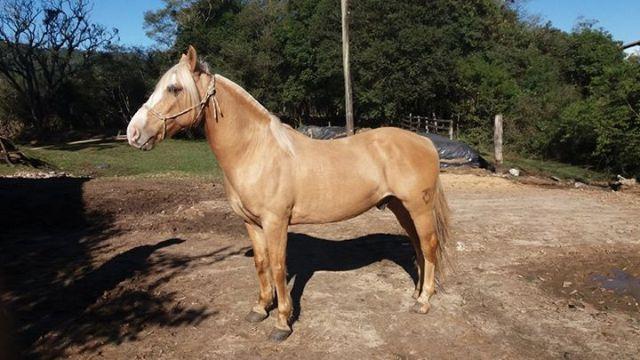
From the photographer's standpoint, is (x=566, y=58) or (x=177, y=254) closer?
(x=177, y=254)

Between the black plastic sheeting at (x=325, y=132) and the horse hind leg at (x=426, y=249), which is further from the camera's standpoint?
the black plastic sheeting at (x=325, y=132)

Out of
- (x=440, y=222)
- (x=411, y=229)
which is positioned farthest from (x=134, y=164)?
(x=440, y=222)

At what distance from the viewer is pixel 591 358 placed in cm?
323

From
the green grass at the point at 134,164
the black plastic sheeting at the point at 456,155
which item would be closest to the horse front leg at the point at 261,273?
the green grass at the point at 134,164

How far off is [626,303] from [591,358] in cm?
133

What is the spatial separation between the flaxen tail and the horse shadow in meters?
0.59

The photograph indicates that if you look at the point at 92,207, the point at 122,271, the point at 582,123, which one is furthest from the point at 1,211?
the point at 582,123

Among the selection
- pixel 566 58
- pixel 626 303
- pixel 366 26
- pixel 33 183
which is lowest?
pixel 626 303

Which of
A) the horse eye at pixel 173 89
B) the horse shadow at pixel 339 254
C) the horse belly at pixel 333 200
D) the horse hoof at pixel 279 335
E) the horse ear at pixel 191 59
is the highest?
the horse ear at pixel 191 59

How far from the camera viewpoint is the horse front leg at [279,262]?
11.1 feet

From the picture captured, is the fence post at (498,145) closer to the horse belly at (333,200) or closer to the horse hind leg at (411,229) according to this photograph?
the horse hind leg at (411,229)

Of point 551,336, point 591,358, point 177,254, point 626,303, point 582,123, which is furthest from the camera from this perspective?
point 582,123

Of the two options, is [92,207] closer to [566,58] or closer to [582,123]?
[582,123]

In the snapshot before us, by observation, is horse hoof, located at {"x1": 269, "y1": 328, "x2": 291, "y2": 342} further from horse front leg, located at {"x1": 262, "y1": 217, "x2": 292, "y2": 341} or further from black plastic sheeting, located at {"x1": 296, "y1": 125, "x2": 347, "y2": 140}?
black plastic sheeting, located at {"x1": 296, "y1": 125, "x2": 347, "y2": 140}
